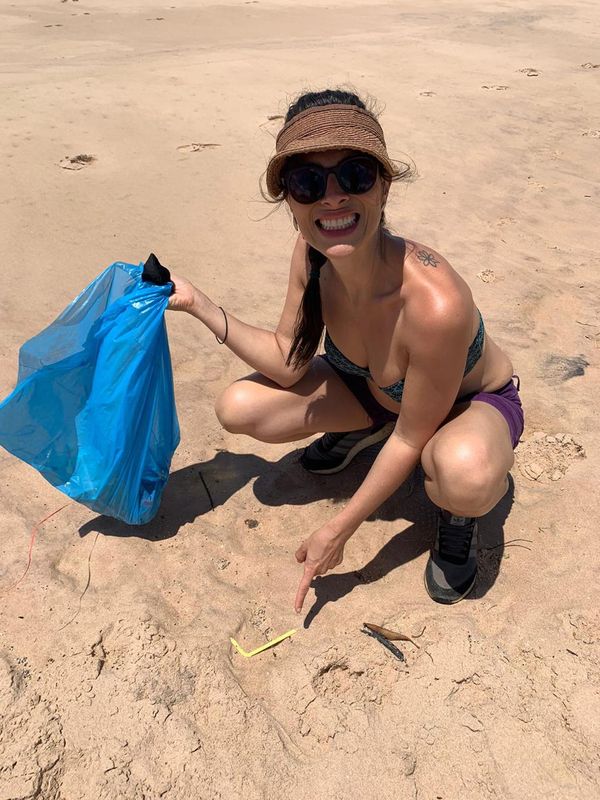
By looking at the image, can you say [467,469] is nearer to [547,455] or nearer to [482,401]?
[482,401]

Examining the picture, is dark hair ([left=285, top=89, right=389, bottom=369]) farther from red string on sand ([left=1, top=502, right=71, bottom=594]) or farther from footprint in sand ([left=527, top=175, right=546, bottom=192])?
footprint in sand ([left=527, top=175, right=546, bottom=192])

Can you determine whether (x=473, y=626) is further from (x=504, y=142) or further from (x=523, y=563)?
(x=504, y=142)

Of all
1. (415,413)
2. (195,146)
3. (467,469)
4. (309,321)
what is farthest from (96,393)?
(195,146)

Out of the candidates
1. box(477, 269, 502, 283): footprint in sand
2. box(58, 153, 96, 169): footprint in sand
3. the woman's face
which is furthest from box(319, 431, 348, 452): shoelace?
box(58, 153, 96, 169): footprint in sand

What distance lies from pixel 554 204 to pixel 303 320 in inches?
119

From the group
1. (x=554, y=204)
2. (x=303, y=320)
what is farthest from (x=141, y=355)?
(x=554, y=204)

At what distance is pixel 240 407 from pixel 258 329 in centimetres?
26

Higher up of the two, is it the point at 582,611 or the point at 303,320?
the point at 303,320

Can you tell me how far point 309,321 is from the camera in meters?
1.99

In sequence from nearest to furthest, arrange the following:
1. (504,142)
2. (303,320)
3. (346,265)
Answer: (346,265), (303,320), (504,142)

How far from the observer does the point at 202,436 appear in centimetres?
254

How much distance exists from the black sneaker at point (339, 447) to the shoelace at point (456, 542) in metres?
0.47

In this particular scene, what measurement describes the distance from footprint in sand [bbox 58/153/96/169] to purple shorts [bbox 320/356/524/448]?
3.18m

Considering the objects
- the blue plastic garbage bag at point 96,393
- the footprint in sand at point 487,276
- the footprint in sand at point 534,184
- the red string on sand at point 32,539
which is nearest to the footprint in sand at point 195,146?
the footprint in sand at point 534,184
